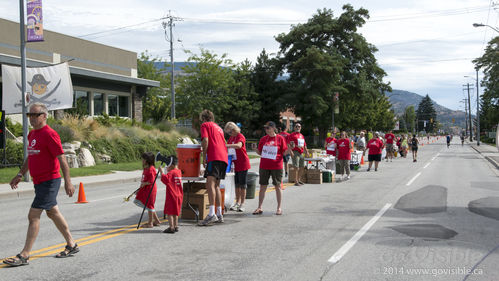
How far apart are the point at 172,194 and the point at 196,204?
1106 mm

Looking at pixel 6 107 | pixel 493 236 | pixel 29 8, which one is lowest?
pixel 493 236

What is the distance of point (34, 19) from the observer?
1686 cm

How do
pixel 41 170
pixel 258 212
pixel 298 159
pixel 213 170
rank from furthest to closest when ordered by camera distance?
pixel 298 159 → pixel 258 212 → pixel 213 170 → pixel 41 170

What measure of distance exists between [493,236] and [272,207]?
180 inches

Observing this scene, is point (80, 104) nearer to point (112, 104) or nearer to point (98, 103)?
point (98, 103)

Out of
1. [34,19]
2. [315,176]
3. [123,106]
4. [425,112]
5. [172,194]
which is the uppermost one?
[425,112]

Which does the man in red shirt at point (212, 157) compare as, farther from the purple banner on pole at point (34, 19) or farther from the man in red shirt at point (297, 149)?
the purple banner on pole at point (34, 19)

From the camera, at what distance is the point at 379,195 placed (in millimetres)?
12672

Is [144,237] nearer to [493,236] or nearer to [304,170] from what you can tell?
[493,236]

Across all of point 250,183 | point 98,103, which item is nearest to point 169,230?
point 250,183

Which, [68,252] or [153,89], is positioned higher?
[153,89]

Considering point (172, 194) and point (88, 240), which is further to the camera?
point (172, 194)

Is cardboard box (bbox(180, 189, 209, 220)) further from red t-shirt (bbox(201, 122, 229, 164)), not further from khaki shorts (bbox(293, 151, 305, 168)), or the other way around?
khaki shorts (bbox(293, 151, 305, 168))

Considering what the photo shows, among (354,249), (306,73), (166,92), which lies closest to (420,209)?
(354,249)
